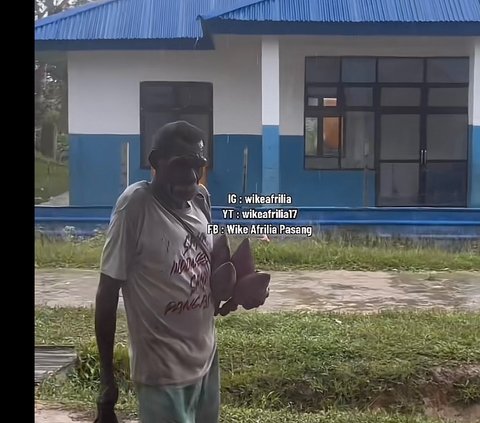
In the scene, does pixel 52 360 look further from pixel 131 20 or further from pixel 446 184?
pixel 446 184

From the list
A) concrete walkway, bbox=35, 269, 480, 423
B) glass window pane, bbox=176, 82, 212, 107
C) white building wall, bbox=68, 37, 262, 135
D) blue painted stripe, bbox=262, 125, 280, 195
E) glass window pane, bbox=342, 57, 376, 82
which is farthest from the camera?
concrete walkway, bbox=35, 269, 480, 423

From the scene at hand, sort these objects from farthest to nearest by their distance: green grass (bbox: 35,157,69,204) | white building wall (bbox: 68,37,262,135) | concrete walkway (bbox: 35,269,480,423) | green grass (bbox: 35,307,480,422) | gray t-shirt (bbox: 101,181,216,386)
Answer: green grass (bbox: 35,307,480,422)
concrete walkway (bbox: 35,269,480,423)
white building wall (bbox: 68,37,262,135)
green grass (bbox: 35,157,69,204)
gray t-shirt (bbox: 101,181,216,386)

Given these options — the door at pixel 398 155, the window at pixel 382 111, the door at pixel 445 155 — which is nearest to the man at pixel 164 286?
the window at pixel 382 111

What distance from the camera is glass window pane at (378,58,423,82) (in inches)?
113

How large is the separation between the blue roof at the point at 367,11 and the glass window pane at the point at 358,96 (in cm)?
24

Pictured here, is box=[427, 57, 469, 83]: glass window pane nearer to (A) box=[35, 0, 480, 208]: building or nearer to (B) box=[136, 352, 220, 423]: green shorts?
(A) box=[35, 0, 480, 208]: building

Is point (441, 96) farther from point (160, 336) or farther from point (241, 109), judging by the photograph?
point (160, 336)

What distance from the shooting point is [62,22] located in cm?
257

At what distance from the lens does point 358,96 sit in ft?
9.50

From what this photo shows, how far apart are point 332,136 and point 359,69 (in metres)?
0.25

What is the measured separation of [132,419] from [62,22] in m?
1.22

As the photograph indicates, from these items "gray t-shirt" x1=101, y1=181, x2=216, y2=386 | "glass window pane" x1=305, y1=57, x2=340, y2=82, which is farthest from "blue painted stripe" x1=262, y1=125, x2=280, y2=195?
"gray t-shirt" x1=101, y1=181, x2=216, y2=386

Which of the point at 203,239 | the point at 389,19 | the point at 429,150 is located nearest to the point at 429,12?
the point at 389,19

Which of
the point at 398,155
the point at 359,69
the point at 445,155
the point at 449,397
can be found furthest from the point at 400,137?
the point at 449,397
